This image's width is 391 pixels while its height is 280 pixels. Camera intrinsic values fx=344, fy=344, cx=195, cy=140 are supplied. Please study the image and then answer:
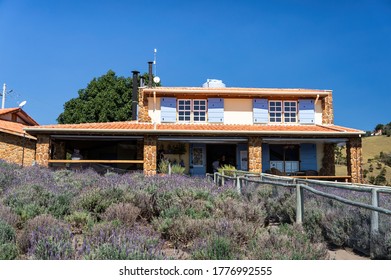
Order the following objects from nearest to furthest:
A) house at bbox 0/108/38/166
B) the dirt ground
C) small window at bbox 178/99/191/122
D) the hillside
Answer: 1. the dirt ground
2. small window at bbox 178/99/191/122
3. house at bbox 0/108/38/166
4. the hillside

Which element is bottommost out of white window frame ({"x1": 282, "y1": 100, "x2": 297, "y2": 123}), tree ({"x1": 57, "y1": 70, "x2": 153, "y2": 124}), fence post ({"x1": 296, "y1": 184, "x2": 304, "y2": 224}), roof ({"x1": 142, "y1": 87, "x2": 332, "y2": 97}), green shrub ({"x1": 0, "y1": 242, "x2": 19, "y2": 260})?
green shrub ({"x1": 0, "y1": 242, "x2": 19, "y2": 260})

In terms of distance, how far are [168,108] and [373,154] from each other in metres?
30.7

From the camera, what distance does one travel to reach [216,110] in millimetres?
18688

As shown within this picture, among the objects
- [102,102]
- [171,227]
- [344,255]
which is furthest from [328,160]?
[102,102]

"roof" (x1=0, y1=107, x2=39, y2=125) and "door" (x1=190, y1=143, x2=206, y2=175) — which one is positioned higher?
"roof" (x1=0, y1=107, x2=39, y2=125)

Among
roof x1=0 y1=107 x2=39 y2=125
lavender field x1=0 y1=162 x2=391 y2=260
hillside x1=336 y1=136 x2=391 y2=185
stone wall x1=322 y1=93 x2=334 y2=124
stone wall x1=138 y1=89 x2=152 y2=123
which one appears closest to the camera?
lavender field x1=0 y1=162 x2=391 y2=260

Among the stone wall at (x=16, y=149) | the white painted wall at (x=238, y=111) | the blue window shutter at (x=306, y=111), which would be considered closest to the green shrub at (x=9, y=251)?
the white painted wall at (x=238, y=111)

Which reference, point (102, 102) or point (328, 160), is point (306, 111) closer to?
point (328, 160)

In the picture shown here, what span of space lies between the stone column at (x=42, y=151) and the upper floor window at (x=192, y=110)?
6.86 m

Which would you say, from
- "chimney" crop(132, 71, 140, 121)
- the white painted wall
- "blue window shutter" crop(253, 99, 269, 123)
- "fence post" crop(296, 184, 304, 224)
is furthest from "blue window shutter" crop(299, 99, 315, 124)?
"fence post" crop(296, 184, 304, 224)

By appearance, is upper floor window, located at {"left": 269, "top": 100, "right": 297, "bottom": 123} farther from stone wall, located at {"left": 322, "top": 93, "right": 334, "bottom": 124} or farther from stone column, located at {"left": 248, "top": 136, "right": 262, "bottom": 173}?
stone column, located at {"left": 248, "top": 136, "right": 262, "bottom": 173}

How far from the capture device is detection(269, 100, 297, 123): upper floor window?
754 inches

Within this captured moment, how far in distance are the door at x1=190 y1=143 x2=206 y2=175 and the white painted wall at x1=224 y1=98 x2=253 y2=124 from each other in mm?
2074

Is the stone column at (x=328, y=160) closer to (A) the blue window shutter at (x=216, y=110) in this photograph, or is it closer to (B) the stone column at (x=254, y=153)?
(B) the stone column at (x=254, y=153)
